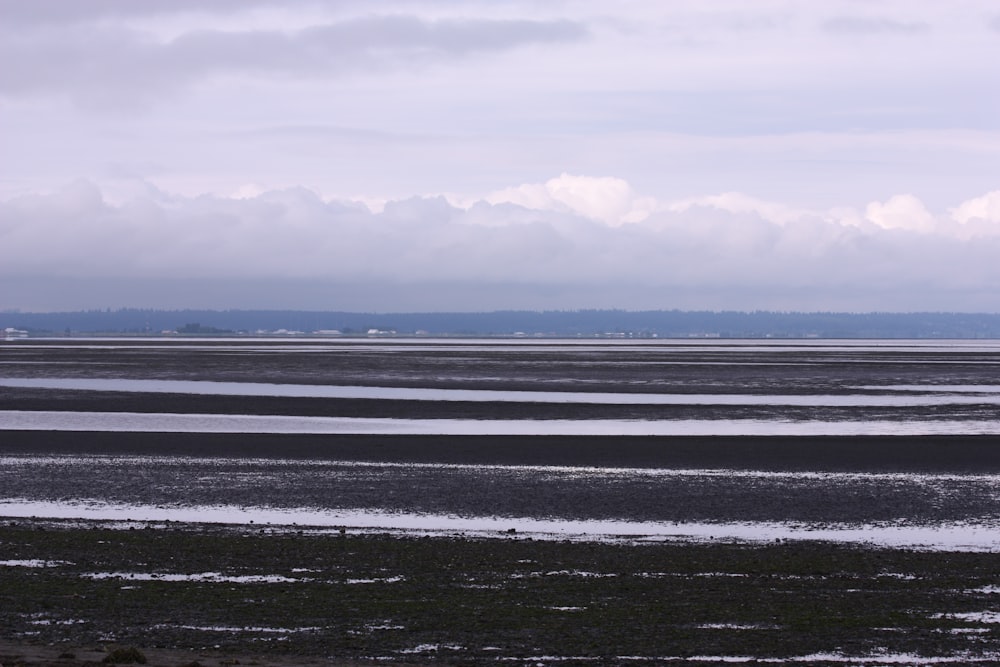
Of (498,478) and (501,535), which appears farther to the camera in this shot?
(498,478)

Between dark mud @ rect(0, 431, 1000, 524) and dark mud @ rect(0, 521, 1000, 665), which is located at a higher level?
dark mud @ rect(0, 521, 1000, 665)

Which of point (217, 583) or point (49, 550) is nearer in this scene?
point (217, 583)

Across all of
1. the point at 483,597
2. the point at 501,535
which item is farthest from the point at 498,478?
the point at 483,597

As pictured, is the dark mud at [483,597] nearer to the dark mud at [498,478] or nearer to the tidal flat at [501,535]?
the tidal flat at [501,535]

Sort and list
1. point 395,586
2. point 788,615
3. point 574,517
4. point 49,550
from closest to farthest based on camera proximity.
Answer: point 788,615 < point 395,586 < point 49,550 < point 574,517

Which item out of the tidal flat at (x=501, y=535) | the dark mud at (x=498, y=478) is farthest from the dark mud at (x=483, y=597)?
the dark mud at (x=498, y=478)

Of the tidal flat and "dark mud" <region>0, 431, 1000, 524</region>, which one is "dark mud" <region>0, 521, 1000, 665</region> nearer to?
Answer: the tidal flat

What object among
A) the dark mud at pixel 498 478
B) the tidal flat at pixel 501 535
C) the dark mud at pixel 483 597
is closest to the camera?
the dark mud at pixel 483 597

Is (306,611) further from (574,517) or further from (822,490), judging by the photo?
(822,490)

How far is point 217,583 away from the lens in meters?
13.8

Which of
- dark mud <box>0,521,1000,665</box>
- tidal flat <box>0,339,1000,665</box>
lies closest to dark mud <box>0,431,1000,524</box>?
tidal flat <box>0,339,1000,665</box>

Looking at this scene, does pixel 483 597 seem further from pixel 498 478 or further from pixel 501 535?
pixel 498 478

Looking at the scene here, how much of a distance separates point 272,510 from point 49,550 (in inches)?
217

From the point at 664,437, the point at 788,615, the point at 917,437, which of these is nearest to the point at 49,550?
the point at 788,615
